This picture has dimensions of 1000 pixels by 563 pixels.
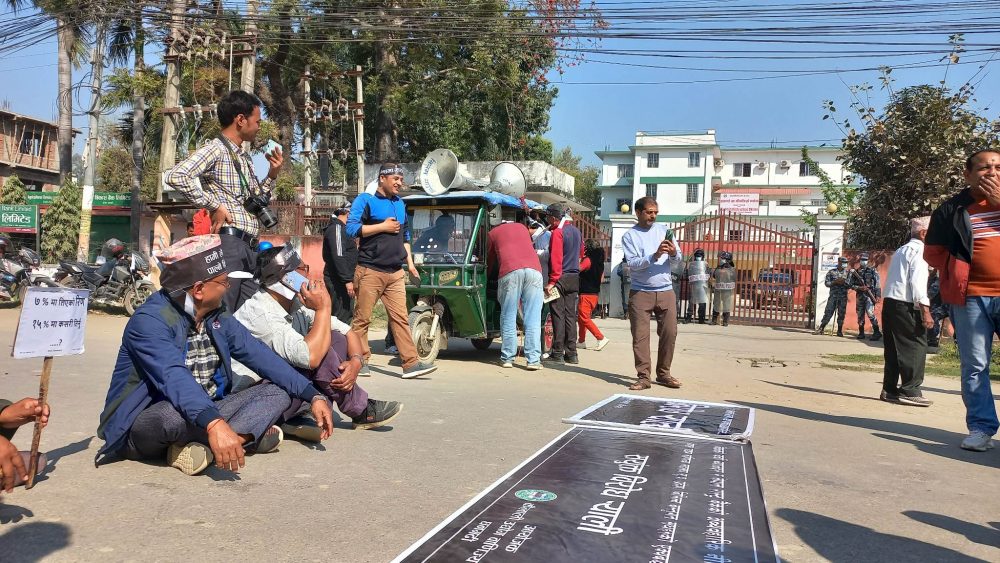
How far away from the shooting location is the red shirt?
8.38 meters

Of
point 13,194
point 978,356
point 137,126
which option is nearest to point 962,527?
point 978,356

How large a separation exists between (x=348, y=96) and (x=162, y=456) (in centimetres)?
2491

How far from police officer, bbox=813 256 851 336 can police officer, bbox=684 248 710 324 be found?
Result: 2.62 m

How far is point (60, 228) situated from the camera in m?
27.2

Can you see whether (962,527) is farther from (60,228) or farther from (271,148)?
(60,228)

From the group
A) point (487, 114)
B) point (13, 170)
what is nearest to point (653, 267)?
point (487, 114)

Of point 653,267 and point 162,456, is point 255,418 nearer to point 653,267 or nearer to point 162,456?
point 162,456

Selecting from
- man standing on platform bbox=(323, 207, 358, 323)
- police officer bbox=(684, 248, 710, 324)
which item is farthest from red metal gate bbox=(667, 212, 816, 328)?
man standing on platform bbox=(323, 207, 358, 323)

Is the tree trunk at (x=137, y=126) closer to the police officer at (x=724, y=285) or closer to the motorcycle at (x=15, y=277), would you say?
the motorcycle at (x=15, y=277)

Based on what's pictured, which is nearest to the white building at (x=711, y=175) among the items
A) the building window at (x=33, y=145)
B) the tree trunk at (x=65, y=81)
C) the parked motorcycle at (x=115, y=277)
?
the building window at (x=33, y=145)

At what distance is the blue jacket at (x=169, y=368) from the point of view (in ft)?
10.9

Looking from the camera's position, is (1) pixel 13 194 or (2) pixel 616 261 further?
(1) pixel 13 194

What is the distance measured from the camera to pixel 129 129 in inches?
1231

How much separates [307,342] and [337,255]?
456 cm
